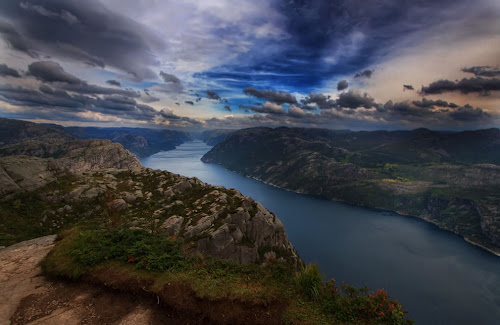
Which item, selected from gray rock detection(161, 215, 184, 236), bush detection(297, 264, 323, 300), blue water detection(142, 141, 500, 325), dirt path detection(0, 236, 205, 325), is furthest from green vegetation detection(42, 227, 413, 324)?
blue water detection(142, 141, 500, 325)

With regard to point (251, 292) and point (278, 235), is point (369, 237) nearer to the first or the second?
point (278, 235)

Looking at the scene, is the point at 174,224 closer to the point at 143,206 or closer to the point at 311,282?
the point at 143,206

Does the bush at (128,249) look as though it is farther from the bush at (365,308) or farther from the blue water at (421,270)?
the blue water at (421,270)

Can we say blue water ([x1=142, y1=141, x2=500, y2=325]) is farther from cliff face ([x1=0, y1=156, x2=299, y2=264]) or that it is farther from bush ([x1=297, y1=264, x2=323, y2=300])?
bush ([x1=297, y1=264, x2=323, y2=300])

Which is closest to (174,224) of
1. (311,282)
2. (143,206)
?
(143,206)

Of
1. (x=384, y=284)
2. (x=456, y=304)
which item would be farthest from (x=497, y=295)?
(x=384, y=284)
